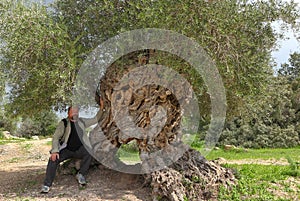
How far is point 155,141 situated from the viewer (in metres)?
8.68

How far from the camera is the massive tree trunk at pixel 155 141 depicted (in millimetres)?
8062

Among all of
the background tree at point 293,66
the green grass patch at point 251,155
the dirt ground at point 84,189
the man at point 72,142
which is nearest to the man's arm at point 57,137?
the man at point 72,142

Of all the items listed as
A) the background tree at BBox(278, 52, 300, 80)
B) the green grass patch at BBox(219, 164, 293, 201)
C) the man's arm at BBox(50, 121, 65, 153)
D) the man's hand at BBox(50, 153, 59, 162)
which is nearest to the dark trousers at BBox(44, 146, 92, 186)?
the man's hand at BBox(50, 153, 59, 162)

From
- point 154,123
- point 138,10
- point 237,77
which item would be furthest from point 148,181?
point 138,10

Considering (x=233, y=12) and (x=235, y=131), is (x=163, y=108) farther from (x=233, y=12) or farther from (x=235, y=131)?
(x=235, y=131)

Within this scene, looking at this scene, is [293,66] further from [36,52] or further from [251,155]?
[36,52]

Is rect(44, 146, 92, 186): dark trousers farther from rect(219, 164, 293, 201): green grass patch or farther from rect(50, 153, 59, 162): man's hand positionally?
rect(219, 164, 293, 201): green grass patch

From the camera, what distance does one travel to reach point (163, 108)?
864 cm

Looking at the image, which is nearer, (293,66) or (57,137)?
(57,137)

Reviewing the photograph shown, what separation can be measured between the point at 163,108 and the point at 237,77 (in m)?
1.91

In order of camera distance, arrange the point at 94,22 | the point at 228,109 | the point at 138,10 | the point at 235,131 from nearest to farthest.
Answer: the point at 138,10 < the point at 94,22 < the point at 228,109 < the point at 235,131

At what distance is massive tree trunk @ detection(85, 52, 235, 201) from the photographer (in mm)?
8062

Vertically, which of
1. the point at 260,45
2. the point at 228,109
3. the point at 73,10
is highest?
the point at 73,10

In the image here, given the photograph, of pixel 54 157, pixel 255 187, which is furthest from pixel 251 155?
pixel 54 157
